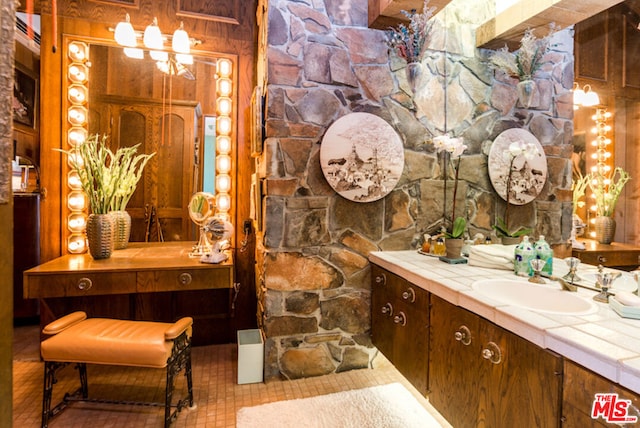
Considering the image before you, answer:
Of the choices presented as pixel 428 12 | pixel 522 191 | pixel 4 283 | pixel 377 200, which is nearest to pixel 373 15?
pixel 428 12

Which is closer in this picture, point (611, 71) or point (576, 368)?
point (576, 368)

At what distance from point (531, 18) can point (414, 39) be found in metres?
0.66

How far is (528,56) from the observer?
2.00 meters

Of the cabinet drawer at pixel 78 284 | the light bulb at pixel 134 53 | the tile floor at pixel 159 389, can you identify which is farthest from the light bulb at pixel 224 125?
the tile floor at pixel 159 389

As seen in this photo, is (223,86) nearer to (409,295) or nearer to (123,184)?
(123,184)

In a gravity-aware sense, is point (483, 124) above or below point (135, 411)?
above

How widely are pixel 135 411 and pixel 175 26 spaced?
2.75m

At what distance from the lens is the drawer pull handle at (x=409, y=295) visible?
191 cm

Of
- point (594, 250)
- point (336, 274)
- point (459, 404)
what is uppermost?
point (594, 250)

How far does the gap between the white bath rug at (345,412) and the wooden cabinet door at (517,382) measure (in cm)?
73

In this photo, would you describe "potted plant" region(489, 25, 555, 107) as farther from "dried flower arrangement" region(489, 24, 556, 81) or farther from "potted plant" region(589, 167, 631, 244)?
"potted plant" region(589, 167, 631, 244)

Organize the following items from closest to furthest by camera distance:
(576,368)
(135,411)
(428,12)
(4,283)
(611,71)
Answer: (4,283) → (576,368) → (611,71) → (135,411) → (428,12)

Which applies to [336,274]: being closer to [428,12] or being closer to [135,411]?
[135,411]

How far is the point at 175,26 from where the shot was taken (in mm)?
2730
